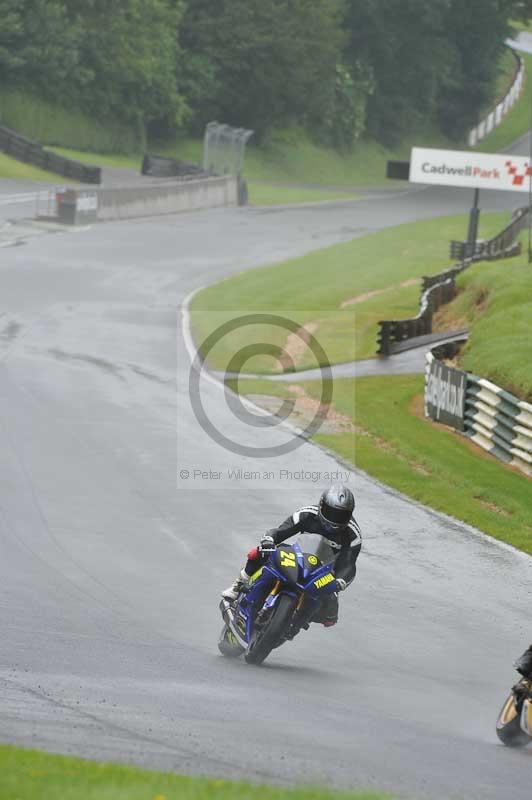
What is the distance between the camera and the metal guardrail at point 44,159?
76250 millimetres

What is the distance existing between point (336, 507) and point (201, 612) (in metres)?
2.91

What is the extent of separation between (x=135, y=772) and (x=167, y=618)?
20.3ft

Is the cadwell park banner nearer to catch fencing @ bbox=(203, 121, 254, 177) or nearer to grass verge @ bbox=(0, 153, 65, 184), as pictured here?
grass verge @ bbox=(0, 153, 65, 184)

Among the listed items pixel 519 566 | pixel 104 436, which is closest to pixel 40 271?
pixel 104 436

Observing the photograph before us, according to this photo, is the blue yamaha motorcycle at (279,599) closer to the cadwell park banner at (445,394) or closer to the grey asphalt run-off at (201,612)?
the grey asphalt run-off at (201,612)

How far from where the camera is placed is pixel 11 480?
67.9 ft

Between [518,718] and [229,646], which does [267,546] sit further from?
[518,718]

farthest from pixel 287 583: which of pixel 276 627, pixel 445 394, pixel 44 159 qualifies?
pixel 44 159

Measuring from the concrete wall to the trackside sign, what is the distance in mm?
12783

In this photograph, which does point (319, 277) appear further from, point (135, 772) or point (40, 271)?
point (135, 772)

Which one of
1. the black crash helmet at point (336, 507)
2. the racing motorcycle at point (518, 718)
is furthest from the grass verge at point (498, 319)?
the racing motorcycle at point (518, 718)

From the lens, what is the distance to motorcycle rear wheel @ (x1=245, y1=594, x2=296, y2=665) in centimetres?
1269

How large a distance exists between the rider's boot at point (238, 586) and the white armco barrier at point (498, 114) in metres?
126

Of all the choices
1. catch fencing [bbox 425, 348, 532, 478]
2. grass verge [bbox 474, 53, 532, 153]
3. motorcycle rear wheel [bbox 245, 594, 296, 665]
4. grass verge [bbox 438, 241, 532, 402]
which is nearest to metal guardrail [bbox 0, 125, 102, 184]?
grass verge [bbox 438, 241, 532, 402]
